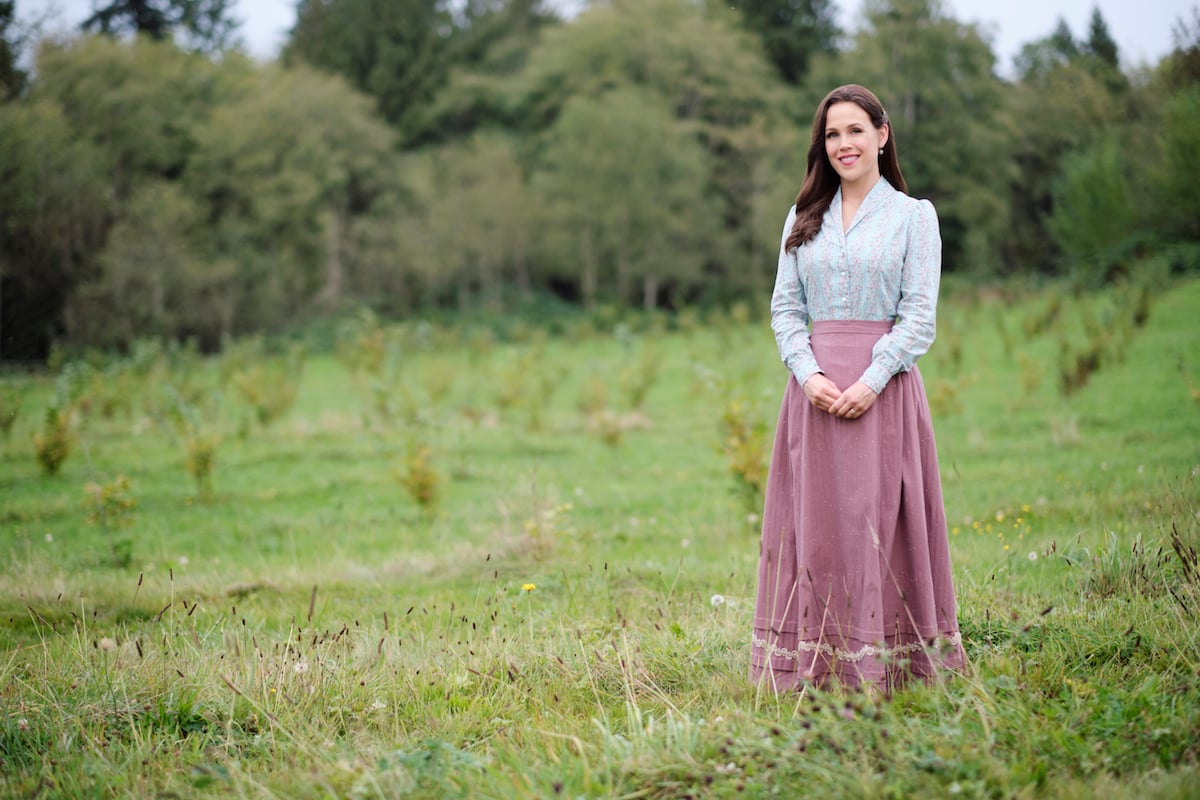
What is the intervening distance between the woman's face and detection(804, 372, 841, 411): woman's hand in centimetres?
69

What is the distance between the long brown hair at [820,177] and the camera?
114 inches

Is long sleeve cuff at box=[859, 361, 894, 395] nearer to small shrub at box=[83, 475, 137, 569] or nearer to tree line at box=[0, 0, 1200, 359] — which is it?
small shrub at box=[83, 475, 137, 569]

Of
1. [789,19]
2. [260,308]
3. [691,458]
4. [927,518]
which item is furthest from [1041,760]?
[789,19]

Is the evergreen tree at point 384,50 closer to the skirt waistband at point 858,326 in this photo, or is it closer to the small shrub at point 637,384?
the small shrub at point 637,384

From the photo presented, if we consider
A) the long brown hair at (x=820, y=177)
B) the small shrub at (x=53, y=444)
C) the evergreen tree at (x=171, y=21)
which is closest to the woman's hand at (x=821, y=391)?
the long brown hair at (x=820, y=177)

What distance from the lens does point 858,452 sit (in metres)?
2.74

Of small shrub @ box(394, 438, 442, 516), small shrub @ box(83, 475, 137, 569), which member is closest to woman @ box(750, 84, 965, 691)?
small shrub @ box(394, 438, 442, 516)

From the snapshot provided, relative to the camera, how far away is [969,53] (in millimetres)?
15875

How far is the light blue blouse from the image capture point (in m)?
2.72

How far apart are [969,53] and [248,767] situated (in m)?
17.2

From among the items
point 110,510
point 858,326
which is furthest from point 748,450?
point 110,510

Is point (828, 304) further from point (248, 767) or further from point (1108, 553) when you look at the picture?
point (248, 767)

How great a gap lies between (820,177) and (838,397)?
786 mm

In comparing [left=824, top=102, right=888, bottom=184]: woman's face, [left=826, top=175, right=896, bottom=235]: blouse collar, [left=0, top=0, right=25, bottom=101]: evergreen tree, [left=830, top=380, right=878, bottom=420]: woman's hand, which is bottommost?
[left=830, top=380, right=878, bottom=420]: woman's hand
